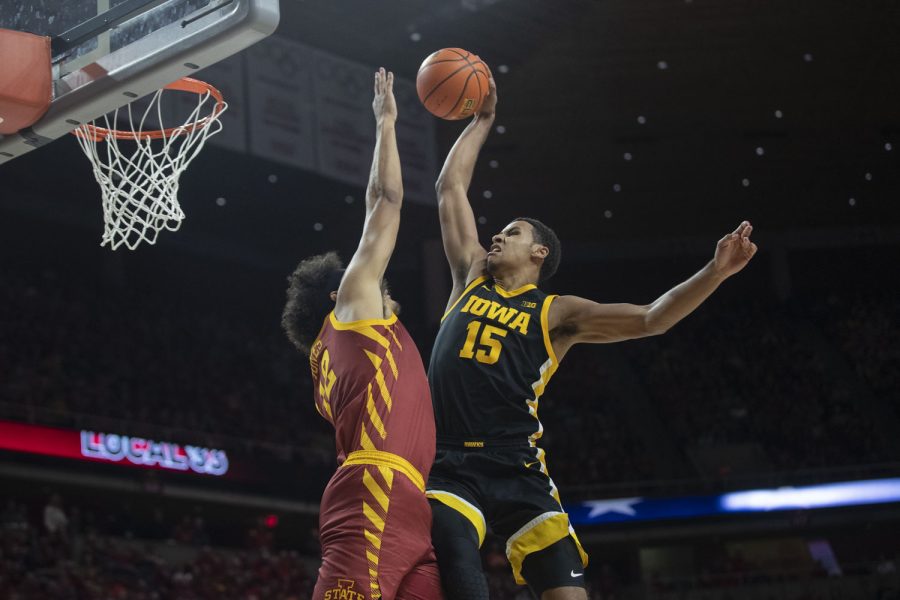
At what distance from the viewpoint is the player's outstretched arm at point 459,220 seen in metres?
4.72

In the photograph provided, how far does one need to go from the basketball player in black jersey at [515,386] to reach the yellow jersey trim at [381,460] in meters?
0.29

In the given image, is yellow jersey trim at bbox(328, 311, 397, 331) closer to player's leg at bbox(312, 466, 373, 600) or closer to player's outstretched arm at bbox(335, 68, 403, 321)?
player's outstretched arm at bbox(335, 68, 403, 321)

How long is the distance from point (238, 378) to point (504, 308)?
1587cm

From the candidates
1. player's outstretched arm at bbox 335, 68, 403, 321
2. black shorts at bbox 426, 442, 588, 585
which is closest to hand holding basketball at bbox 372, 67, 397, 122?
player's outstretched arm at bbox 335, 68, 403, 321

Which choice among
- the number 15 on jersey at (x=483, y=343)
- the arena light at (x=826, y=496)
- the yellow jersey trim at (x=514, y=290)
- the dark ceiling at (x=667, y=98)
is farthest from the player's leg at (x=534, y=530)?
the arena light at (x=826, y=496)

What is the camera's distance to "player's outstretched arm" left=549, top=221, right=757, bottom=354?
4.07 m

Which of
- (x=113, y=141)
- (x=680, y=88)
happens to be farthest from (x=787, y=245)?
(x=113, y=141)

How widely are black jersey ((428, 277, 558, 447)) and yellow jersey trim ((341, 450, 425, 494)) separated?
57 centimetres

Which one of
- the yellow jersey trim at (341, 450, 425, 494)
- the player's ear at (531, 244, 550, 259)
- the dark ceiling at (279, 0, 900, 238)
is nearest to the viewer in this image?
the yellow jersey trim at (341, 450, 425, 494)

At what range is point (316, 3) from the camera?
16.1 metres

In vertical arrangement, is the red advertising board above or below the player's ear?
above

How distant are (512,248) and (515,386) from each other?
23.9 inches

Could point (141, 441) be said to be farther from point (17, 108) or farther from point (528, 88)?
point (17, 108)

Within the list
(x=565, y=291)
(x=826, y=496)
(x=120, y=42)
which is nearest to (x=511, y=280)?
(x=120, y=42)
